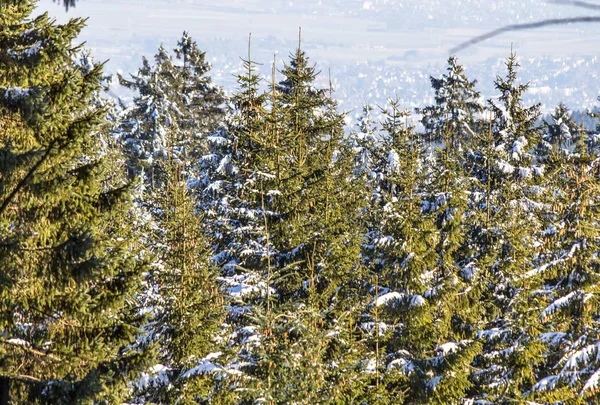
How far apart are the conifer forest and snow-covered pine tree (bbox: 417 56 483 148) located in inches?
744

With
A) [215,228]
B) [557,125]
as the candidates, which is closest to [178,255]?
[215,228]

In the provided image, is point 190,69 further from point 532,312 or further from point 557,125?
point 532,312

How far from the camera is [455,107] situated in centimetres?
4488

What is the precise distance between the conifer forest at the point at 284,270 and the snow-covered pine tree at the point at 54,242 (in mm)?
30

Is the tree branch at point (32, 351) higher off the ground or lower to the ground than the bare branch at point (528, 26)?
lower

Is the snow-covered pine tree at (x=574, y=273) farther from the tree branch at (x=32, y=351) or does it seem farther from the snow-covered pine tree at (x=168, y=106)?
the snow-covered pine tree at (x=168, y=106)

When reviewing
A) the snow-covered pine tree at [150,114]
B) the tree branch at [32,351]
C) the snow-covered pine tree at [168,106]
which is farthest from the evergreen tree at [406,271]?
the snow-covered pine tree at [150,114]

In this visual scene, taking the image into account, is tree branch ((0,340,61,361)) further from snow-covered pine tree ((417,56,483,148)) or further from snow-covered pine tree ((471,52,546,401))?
snow-covered pine tree ((417,56,483,148))

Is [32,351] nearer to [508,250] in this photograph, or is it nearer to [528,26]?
[528,26]

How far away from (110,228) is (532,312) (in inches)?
496

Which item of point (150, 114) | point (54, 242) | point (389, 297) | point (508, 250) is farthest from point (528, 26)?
point (150, 114)

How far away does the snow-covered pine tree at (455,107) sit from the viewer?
4444 cm

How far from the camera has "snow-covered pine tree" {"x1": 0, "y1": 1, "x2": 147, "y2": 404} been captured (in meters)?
8.22

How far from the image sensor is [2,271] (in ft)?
26.1
